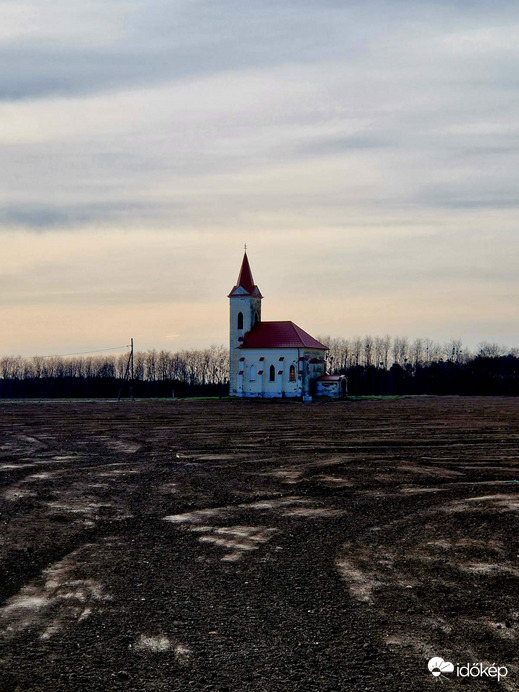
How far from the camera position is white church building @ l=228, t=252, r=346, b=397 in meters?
79.9

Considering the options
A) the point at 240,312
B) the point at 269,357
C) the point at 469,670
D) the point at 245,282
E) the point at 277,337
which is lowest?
the point at 469,670

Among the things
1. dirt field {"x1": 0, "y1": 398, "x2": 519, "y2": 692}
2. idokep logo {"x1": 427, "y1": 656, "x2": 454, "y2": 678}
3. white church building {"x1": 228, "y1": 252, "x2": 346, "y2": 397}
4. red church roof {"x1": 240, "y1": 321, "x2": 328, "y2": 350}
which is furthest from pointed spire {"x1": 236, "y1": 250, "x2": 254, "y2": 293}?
idokep logo {"x1": 427, "y1": 656, "x2": 454, "y2": 678}

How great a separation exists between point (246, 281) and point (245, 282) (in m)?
0.20

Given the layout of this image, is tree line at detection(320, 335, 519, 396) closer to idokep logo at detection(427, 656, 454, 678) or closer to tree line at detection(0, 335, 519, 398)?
tree line at detection(0, 335, 519, 398)

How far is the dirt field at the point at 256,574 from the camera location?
6684 millimetres

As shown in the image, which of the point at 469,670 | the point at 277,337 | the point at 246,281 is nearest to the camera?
the point at 469,670

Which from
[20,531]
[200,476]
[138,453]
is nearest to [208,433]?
[138,453]

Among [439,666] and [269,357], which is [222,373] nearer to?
[269,357]

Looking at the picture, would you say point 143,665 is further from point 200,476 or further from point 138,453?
point 138,453

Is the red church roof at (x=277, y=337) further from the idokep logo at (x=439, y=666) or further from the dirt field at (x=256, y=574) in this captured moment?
the idokep logo at (x=439, y=666)

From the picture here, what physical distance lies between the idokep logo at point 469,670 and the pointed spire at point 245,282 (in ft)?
254

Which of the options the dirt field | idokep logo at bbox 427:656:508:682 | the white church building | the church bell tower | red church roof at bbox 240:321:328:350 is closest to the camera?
idokep logo at bbox 427:656:508:682

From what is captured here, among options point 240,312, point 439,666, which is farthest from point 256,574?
point 240,312

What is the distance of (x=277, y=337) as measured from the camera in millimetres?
82250
